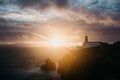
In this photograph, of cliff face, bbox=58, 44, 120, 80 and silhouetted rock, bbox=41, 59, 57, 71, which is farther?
silhouetted rock, bbox=41, 59, 57, 71

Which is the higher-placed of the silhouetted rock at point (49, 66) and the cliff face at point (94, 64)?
the cliff face at point (94, 64)

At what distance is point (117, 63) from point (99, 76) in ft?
27.9

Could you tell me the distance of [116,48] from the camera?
320ft

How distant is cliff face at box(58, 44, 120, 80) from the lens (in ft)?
281

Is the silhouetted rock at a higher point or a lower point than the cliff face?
lower

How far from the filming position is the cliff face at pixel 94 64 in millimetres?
85688

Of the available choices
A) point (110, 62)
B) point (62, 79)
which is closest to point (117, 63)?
point (110, 62)

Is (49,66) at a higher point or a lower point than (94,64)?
lower

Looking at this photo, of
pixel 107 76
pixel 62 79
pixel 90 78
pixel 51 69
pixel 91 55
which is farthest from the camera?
pixel 51 69

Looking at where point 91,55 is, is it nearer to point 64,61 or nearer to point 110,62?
point 110,62

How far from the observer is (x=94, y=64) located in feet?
295

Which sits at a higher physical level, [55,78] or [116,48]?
[116,48]

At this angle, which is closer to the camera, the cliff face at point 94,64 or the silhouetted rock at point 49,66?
the cliff face at point 94,64

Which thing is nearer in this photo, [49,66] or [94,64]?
[94,64]
